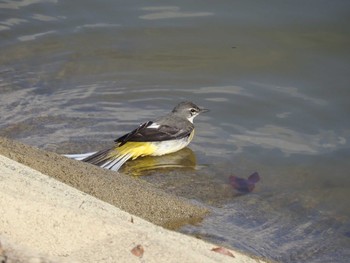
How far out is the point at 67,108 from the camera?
484 inches

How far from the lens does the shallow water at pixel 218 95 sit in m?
9.61

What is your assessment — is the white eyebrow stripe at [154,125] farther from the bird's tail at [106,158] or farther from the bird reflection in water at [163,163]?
the bird's tail at [106,158]

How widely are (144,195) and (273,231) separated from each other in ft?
4.63

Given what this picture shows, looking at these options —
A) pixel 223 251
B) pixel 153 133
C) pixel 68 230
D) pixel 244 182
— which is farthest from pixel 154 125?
pixel 68 230

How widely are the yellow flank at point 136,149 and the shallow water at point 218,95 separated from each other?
0.49 ft

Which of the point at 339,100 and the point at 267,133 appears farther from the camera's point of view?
the point at 339,100

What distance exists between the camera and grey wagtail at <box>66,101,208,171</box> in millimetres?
10688

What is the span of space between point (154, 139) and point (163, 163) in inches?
12.4

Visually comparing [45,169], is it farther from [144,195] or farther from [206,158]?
[206,158]

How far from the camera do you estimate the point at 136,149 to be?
36.7 ft

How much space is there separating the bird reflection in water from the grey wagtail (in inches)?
2.6

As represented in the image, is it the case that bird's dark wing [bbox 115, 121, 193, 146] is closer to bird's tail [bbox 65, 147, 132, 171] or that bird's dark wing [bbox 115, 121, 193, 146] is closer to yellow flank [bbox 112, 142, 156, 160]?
yellow flank [bbox 112, 142, 156, 160]

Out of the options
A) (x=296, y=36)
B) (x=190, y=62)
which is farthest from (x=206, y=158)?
(x=296, y=36)

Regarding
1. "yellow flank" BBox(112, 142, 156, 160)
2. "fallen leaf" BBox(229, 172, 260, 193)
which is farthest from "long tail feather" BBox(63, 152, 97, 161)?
"fallen leaf" BBox(229, 172, 260, 193)
